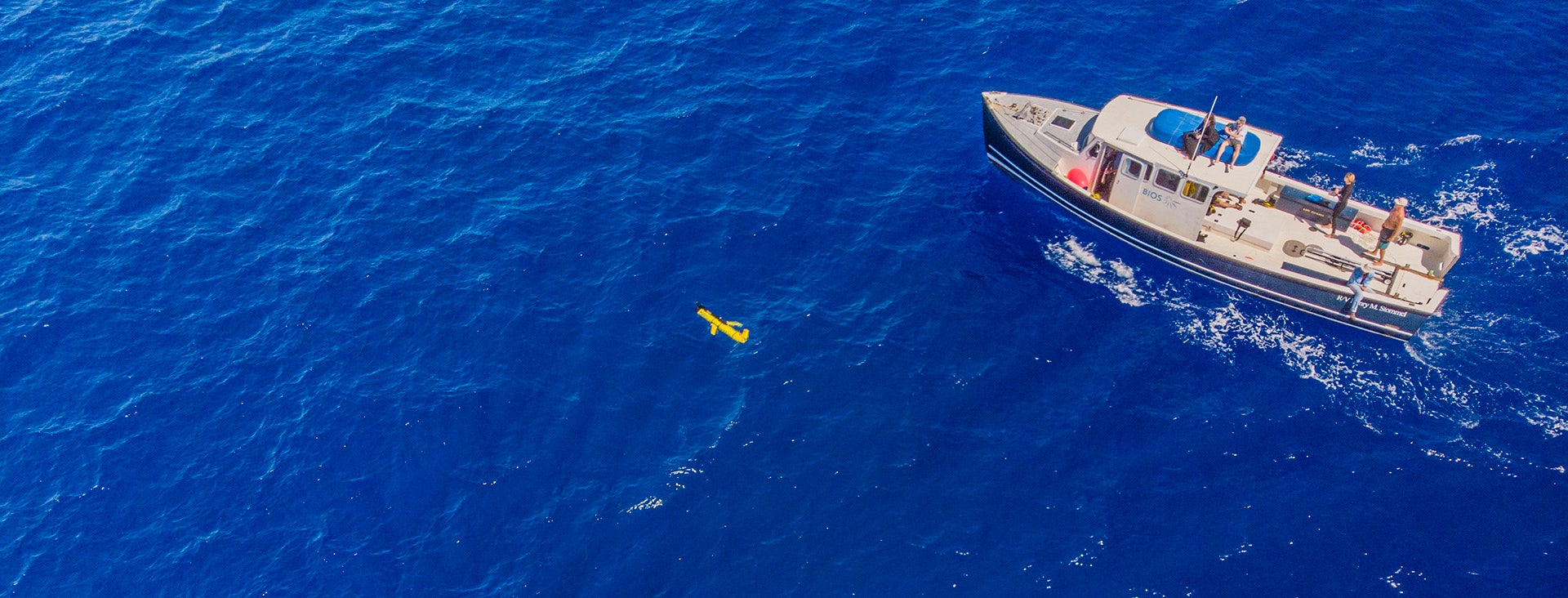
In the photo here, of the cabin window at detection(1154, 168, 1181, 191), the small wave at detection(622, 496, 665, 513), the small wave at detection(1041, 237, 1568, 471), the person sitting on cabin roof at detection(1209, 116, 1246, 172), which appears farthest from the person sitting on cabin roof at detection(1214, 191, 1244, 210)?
the small wave at detection(622, 496, 665, 513)

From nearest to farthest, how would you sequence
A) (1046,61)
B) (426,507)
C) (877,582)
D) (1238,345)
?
(877,582) → (426,507) → (1238,345) → (1046,61)

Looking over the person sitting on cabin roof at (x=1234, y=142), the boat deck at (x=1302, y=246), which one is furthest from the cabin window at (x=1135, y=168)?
the person sitting on cabin roof at (x=1234, y=142)

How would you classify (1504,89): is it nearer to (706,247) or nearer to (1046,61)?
(1046,61)

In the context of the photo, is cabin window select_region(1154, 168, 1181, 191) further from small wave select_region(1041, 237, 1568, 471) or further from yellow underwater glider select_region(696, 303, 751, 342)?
yellow underwater glider select_region(696, 303, 751, 342)

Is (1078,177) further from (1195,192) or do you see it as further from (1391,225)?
(1391,225)

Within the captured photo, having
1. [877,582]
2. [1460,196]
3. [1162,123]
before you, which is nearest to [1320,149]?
[1460,196]

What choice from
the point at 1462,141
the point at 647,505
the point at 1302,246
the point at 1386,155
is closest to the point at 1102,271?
the point at 1302,246

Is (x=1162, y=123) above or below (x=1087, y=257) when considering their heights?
above
